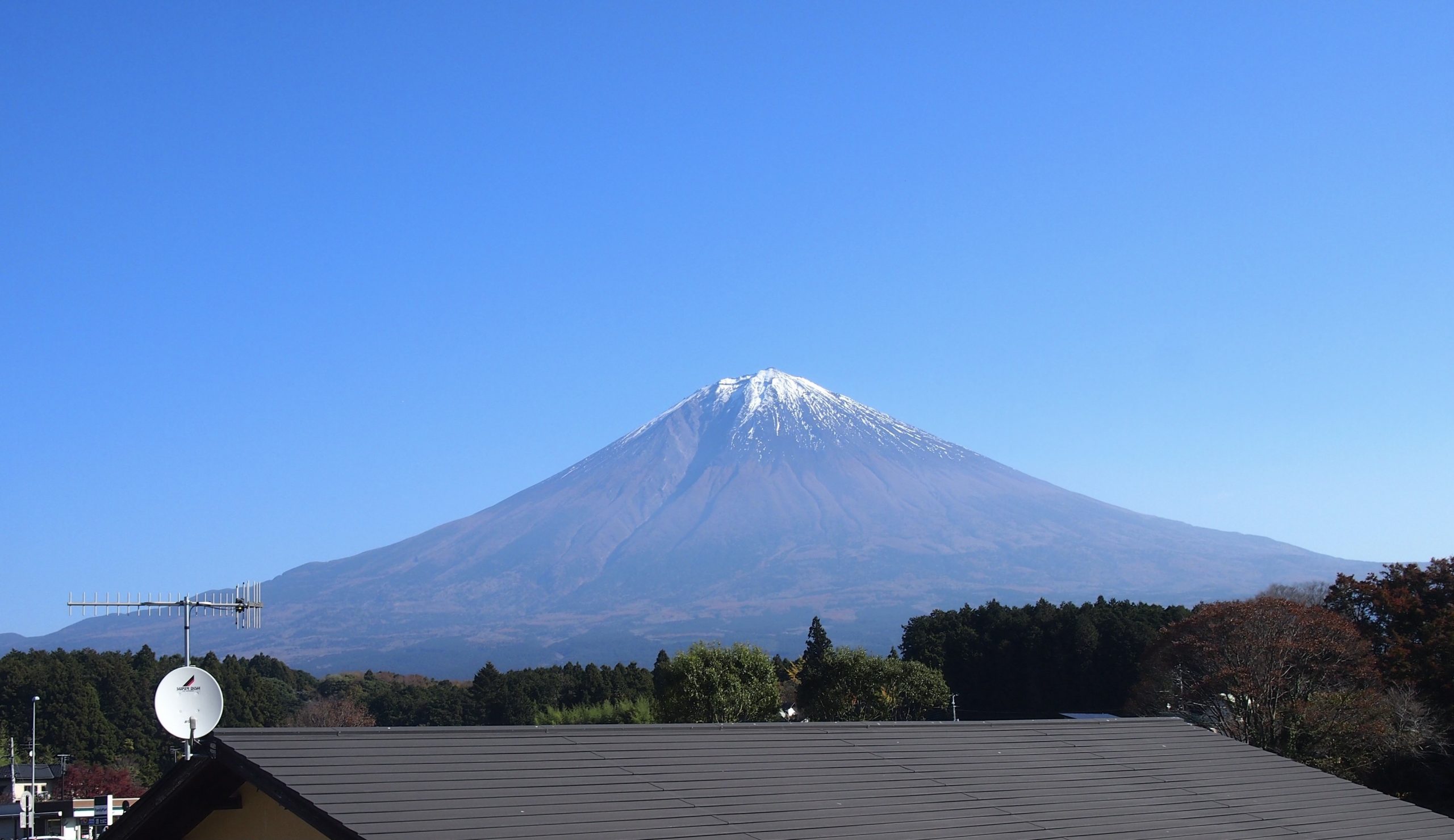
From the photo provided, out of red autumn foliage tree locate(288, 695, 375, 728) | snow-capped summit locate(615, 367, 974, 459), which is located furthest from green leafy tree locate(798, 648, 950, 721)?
snow-capped summit locate(615, 367, 974, 459)

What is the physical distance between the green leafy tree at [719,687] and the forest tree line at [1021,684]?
0.20 feet

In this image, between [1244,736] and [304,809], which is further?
[1244,736]

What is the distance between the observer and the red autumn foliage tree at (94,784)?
4197cm

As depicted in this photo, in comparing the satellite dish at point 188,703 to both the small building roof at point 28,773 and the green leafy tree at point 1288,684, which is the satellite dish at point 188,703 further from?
the small building roof at point 28,773

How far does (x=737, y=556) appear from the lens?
15900cm

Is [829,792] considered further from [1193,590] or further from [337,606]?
[337,606]

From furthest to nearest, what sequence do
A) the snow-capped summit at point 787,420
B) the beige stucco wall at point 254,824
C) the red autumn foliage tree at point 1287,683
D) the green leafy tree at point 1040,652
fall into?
the snow-capped summit at point 787,420
the green leafy tree at point 1040,652
the red autumn foliage tree at point 1287,683
the beige stucco wall at point 254,824

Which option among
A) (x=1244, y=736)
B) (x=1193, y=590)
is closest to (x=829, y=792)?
(x=1244, y=736)

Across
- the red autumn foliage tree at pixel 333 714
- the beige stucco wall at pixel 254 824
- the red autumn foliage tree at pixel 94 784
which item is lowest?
the red autumn foliage tree at pixel 94 784

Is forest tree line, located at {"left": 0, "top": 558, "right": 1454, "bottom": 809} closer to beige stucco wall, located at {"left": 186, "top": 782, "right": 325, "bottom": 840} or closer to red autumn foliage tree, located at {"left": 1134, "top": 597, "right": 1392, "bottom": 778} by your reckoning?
red autumn foliage tree, located at {"left": 1134, "top": 597, "right": 1392, "bottom": 778}

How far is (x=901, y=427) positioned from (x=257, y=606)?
171498 mm

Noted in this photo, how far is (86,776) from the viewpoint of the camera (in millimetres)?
44219

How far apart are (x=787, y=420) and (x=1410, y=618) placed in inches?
5770

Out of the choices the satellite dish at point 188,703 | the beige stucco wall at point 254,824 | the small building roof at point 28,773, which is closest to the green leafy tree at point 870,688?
the small building roof at point 28,773
